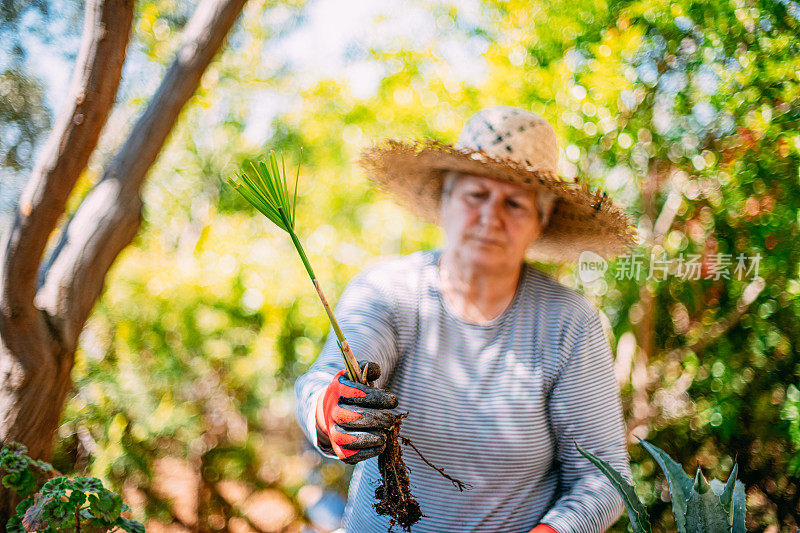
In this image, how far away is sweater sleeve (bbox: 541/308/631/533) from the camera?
5.27 ft

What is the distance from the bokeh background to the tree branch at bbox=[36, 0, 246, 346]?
588 millimetres

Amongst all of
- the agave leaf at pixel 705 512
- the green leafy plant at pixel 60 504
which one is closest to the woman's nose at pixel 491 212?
the agave leaf at pixel 705 512

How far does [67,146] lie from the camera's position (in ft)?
5.61

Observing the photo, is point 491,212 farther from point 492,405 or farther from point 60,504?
point 60,504

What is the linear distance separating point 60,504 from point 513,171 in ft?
4.83

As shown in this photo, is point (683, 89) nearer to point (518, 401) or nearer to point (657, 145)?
point (657, 145)

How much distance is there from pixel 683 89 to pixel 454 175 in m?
1.46

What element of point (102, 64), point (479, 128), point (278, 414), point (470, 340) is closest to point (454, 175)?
point (479, 128)

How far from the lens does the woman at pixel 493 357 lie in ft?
5.43

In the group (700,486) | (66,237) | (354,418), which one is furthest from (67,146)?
(700,486)

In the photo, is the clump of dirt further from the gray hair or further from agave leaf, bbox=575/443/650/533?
the gray hair

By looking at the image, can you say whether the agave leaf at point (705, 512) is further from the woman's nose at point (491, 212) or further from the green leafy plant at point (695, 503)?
the woman's nose at point (491, 212)

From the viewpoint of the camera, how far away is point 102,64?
5.56ft

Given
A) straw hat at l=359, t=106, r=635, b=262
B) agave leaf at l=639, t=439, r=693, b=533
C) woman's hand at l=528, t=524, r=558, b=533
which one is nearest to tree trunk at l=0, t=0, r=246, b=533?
straw hat at l=359, t=106, r=635, b=262
